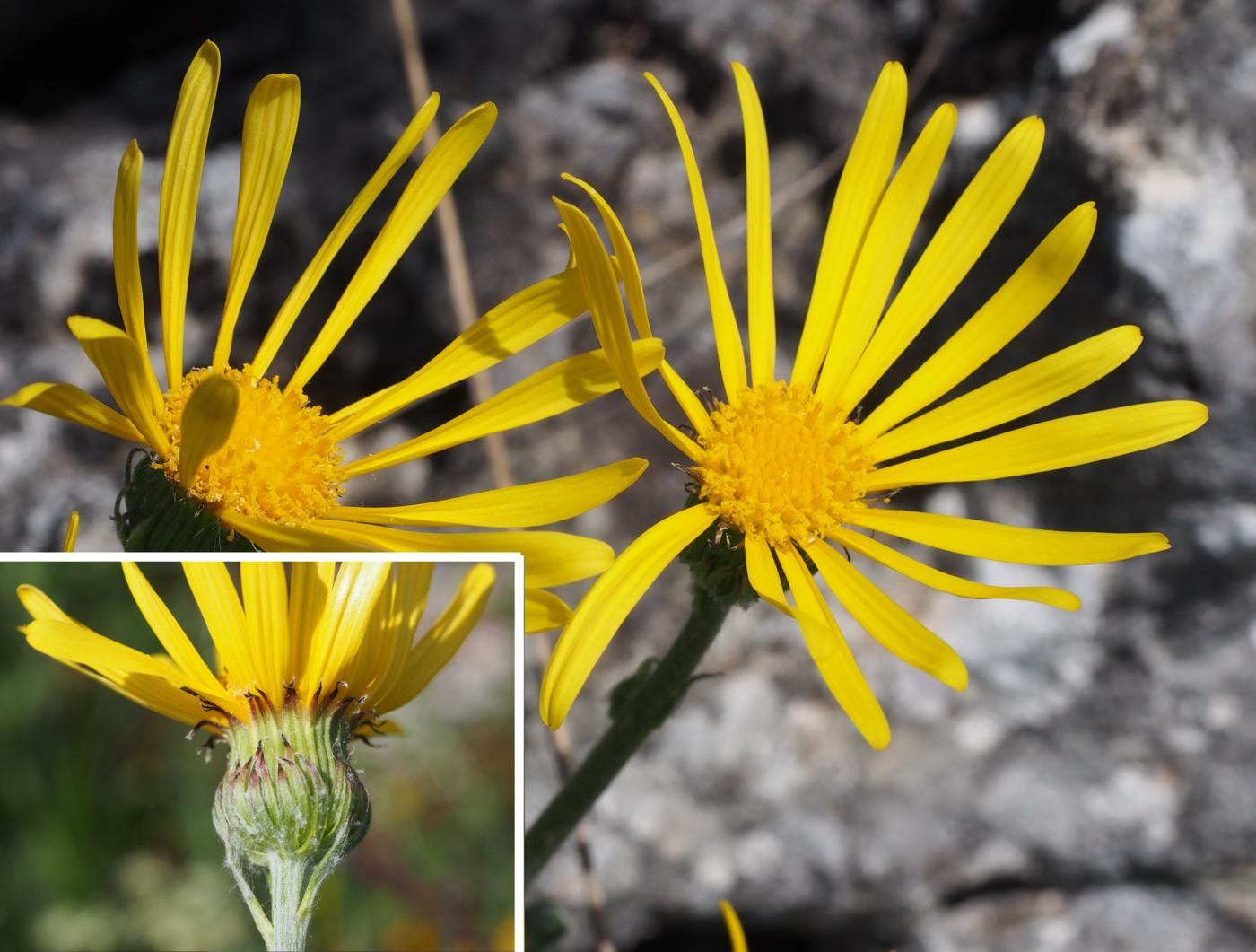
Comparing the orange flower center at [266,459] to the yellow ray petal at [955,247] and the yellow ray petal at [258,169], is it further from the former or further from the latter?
the yellow ray petal at [955,247]

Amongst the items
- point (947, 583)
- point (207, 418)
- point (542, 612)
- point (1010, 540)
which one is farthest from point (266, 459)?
point (1010, 540)

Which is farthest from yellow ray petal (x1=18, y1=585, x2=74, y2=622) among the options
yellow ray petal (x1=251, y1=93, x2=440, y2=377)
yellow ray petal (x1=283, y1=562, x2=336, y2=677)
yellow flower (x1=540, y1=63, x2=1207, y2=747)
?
yellow flower (x1=540, y1=63, x2=1207, y2=747)

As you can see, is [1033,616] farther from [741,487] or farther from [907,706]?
[741,487]

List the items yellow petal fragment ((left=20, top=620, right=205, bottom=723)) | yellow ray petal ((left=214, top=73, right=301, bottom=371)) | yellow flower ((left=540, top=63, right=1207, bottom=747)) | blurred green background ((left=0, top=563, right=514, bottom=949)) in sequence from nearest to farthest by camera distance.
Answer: yellow petal fragment ((left=20, top=620, right=205, bottom=723)) < yellow flower ((left=540, top=63, right=1207, bottom=747)) < yellow ray petal ((left=214, top=73, right=301, bottom=371)) < blurred green background ((left=0, top=563, right=514, bottom=949))

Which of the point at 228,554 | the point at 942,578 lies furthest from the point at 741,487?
the point at 228,554

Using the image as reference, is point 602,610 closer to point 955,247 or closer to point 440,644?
point 440,644

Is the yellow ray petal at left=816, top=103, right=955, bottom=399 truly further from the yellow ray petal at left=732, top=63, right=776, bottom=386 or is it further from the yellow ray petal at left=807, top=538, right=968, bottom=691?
the yellow ray petal at left=807, top=538, right=968, bottom=691

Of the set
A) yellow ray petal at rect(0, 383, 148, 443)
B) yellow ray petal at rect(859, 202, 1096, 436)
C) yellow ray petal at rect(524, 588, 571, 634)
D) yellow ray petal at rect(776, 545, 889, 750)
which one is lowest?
yellow ray petal at rect(776, 545, 889, 750)
